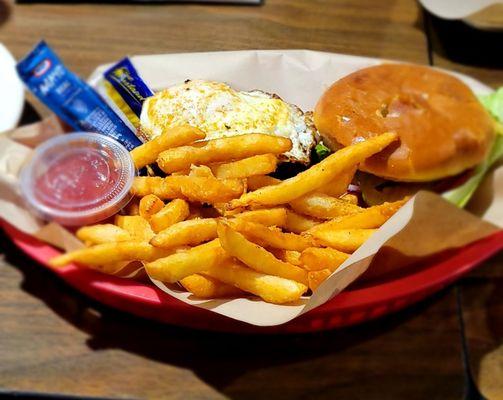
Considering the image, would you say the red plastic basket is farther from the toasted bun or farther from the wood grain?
the toasted bun

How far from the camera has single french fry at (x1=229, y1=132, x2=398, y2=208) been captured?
75cm

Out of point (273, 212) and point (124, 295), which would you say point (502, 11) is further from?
point (124, 295)

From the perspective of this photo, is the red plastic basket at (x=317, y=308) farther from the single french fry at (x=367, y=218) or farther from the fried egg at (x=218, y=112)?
the fried egg at (x=218, y=112)

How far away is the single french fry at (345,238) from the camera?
2.61ft

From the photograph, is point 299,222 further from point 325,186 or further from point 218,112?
point 218,112

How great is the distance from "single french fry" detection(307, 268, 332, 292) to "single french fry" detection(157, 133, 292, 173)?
0.57ft

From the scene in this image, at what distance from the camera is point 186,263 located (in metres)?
0.76

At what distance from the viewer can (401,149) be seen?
0.75 meters

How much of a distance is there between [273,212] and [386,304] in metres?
0.28

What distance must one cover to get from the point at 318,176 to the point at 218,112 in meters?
0.16

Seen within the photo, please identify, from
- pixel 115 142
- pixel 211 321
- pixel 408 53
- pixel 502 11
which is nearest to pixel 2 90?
pixel 115 142

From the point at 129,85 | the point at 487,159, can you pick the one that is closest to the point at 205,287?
the point at 129,85

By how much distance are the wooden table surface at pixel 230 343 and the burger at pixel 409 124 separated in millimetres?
167

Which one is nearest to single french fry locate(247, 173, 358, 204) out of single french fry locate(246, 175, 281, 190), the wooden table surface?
single french fry locate(246, 175, 281, 190)
